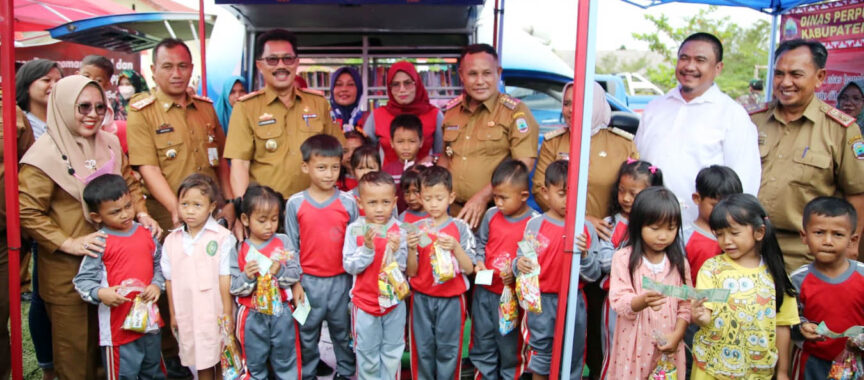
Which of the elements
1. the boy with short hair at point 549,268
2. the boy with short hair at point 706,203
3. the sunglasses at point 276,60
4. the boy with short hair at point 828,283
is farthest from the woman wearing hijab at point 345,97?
the boy with short hair at point 828,283

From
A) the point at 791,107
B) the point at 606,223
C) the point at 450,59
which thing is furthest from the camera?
the point at 450,59

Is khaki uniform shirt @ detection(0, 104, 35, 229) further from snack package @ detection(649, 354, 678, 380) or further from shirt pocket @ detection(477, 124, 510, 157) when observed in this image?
snack package @ detection(649, 354, 678, 380)

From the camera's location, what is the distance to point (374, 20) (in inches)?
226

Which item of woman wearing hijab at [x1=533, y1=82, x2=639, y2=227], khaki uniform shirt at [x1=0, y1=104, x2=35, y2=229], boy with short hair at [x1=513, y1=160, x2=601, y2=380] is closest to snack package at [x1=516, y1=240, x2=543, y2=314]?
boy with short hair at [x1=513, y1=160, x2=601, y2=380]

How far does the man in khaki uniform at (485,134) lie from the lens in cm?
359

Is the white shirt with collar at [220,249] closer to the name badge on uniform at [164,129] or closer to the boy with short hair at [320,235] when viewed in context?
the boy with short hair at [320,235]

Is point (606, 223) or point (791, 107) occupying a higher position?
point (791, 107)

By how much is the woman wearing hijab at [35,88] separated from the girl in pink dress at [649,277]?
11.4 ft

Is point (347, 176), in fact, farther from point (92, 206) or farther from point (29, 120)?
point (29, 120)

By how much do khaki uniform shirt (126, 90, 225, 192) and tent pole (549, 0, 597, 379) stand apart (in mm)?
2337

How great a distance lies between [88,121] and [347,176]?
1556 mm

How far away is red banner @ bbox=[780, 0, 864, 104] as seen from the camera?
5.47 metres

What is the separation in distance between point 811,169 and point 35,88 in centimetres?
465

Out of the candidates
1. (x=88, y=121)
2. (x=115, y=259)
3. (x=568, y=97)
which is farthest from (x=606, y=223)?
(x=88, y=121)
